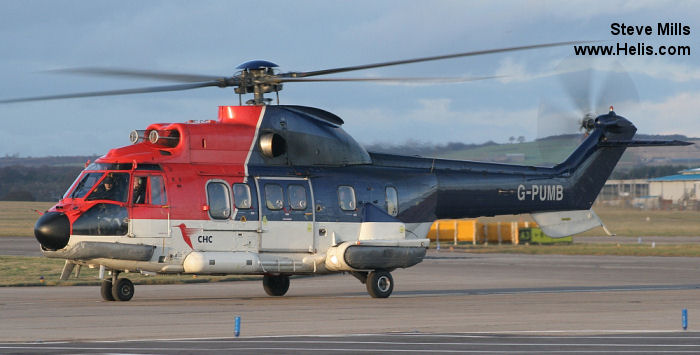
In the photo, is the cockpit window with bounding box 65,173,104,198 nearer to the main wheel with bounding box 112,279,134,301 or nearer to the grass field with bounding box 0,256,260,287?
the main wheel with bounding box 112,279,134,301

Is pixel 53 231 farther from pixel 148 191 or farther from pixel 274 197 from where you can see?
pixel 274 197

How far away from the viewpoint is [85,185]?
21.9 m

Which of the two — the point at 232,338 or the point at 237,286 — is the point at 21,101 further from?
the point at 237,286

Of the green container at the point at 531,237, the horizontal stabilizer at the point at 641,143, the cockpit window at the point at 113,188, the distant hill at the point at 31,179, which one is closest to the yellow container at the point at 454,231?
the green container at the point at 531,237

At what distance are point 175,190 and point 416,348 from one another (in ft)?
31.6

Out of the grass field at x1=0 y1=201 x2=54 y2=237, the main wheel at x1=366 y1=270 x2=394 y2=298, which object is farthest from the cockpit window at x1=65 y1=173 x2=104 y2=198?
the grass field at x1=0 y1=201 x2=54 y2=237

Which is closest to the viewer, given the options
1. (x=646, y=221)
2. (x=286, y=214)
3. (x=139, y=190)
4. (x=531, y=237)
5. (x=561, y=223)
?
A: (x=139, y=190)

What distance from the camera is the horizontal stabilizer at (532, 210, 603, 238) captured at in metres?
28.6

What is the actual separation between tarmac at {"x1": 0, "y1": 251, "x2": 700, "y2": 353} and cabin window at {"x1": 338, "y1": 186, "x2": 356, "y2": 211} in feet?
7.72

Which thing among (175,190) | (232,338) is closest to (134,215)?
(175,190)

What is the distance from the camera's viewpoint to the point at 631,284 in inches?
1212

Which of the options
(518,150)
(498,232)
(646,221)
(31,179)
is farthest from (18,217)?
(518,150)

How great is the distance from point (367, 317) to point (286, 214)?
4.92 meters

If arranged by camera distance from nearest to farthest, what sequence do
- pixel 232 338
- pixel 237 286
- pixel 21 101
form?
pixel 232 338 < pixel 21 101 < pixel 237 286
